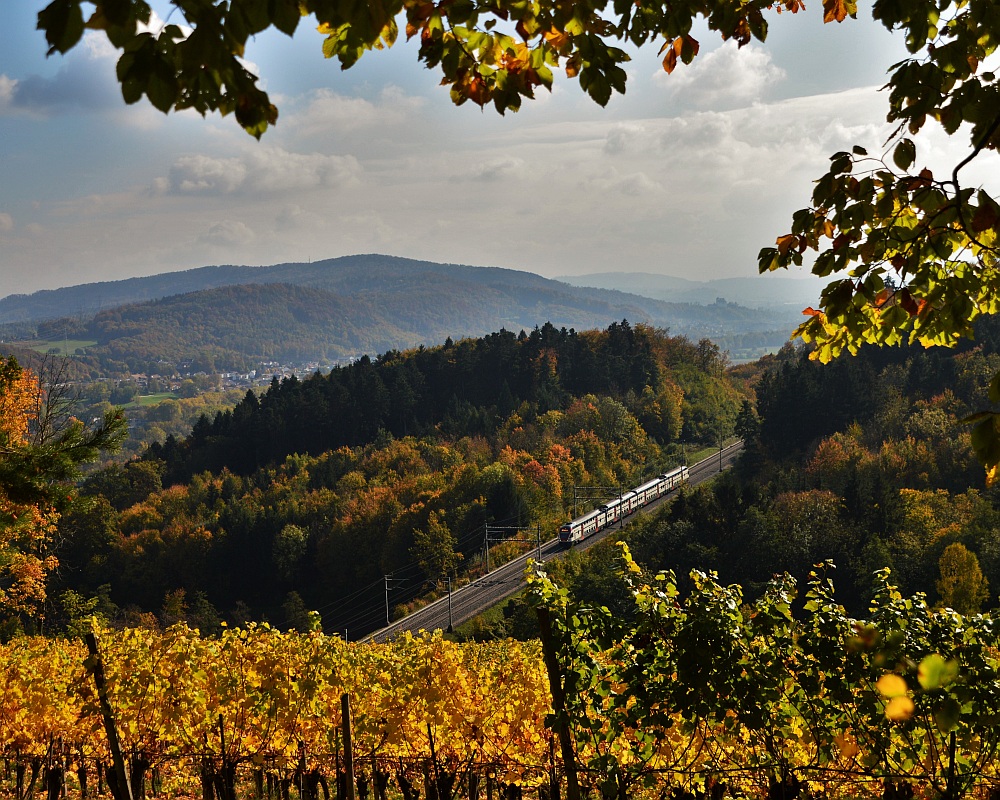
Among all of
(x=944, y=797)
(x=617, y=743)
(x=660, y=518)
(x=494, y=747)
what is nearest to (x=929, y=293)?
(x=944, y=797)

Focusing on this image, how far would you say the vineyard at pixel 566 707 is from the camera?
504cm

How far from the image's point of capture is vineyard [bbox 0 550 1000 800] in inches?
198

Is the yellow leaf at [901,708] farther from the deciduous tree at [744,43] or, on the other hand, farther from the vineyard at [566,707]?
the deciduous tree at [744,43]

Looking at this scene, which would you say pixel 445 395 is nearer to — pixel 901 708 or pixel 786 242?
pixel 786 242

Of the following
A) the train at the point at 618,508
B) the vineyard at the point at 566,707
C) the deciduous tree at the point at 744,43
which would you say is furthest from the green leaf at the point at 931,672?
the train at the point at 618,508

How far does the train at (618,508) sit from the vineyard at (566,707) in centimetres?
3470

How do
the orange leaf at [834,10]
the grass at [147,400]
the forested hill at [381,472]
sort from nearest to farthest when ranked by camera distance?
1. the orange leaf at [834,10]
2. the forested hill at [381,472]
3. the grass at [147,400]

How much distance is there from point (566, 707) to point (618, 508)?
46.8 meters

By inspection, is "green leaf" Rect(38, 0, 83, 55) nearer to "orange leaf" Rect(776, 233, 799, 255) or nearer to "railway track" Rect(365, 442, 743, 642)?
"orange leaf" Rect(776, 233, 799, 255)

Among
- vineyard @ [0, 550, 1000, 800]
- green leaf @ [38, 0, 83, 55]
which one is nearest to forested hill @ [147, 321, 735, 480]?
vineyard @ [0, 550, 1000, 800]

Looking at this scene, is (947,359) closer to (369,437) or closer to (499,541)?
(499,541)

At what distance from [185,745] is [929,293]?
29.1ft

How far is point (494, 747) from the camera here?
28.6 feet

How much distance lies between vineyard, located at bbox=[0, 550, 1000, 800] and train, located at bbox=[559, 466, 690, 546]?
3470 centimetres
